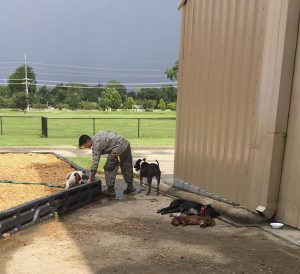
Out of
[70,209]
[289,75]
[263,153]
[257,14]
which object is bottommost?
[70,209]

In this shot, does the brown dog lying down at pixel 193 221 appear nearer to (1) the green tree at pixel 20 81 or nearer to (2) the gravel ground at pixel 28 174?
(2) the gravel ground at pixel 28 174

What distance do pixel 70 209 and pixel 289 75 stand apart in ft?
14.2

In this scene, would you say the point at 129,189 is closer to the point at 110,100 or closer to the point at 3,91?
the point at 110,100

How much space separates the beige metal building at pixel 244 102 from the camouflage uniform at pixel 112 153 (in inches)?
53.5

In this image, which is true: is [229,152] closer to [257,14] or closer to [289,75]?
[289,75]

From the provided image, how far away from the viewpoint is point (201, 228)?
6.00 meters

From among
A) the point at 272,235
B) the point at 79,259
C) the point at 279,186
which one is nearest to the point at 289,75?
the point at 279,186

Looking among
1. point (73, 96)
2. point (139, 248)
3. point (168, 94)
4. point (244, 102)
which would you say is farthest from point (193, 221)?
point (168, 94)

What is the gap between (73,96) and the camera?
393ft

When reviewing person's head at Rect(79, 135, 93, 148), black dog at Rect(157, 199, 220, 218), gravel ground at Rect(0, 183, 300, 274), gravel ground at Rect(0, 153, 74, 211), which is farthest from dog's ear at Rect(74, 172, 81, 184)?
black dog at Rect(157, 199, 220, 218)

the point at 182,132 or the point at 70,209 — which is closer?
the point at 70,209

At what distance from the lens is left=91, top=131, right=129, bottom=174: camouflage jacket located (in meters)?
7.58

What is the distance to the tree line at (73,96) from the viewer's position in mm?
101162

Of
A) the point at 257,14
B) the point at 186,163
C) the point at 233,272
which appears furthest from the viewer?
the point at 186,163
